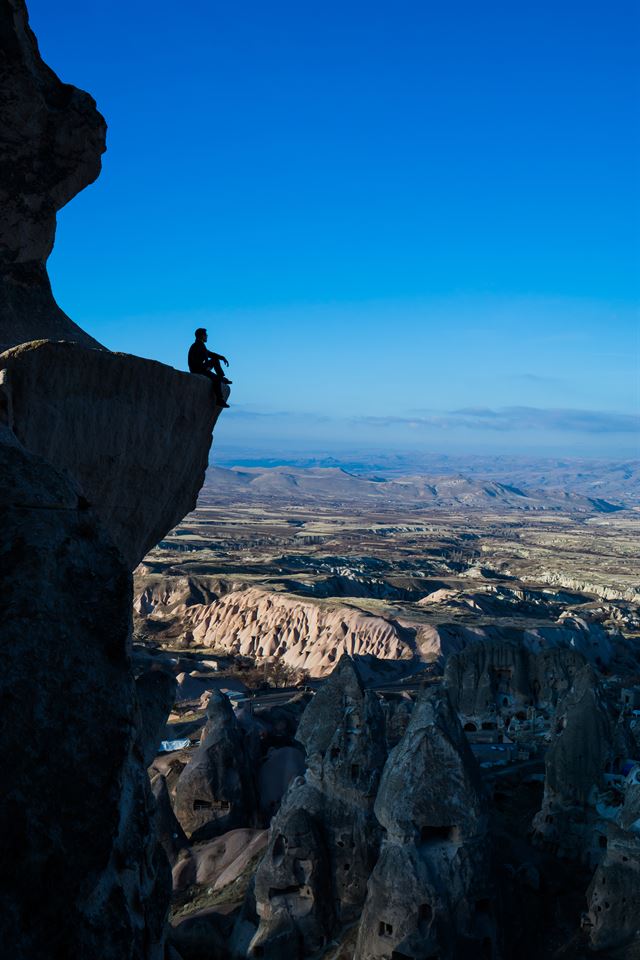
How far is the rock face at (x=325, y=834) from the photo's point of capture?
1427 centimetres

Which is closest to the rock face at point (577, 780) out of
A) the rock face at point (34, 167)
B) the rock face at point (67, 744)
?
the rock face at point (34, 167)

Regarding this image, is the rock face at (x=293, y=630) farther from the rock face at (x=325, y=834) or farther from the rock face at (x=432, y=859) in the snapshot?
the rock face at (x=432, y=859)

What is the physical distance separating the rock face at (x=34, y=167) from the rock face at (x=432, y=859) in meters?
7.92

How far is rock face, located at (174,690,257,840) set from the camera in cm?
2145

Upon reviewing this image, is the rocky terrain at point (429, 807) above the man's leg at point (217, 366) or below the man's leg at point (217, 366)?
below

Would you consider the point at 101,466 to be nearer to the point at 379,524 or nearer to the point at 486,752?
the point at 486,752

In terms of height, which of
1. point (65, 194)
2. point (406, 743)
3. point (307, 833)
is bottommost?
point (307, 833)

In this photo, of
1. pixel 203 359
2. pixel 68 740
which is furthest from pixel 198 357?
pixel 68 740

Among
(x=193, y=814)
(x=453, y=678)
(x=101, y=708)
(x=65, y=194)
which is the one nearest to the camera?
(x=101, y=708)

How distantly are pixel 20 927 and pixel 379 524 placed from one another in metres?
177

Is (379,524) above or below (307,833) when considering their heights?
below

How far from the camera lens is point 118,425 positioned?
7.88 meters

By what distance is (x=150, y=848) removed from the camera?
3871 mm

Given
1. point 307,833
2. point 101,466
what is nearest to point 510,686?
point 307,833
